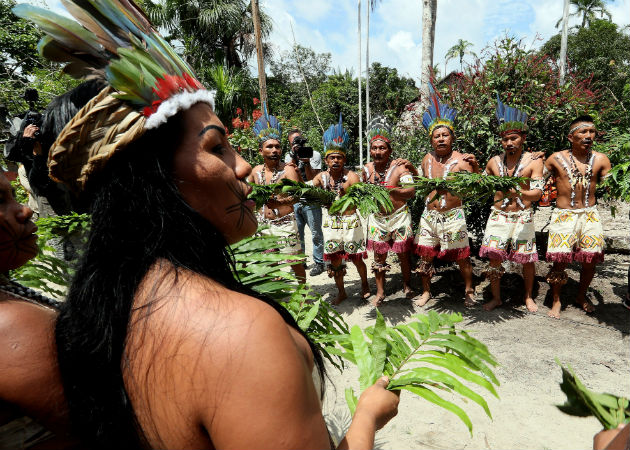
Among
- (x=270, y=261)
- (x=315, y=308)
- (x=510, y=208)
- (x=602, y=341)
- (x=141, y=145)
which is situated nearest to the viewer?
(x=141, y=145)

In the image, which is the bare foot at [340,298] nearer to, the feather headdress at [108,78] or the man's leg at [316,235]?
the man's leg at [316,235]

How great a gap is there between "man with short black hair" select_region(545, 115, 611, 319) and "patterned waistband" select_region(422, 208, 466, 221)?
3.51 ft

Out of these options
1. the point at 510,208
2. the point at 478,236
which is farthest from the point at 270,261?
the point at 478,236

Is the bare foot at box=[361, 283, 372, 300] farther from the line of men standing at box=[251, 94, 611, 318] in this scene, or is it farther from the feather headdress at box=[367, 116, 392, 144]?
the feather headdress at box=[367, 116, 392, 144]

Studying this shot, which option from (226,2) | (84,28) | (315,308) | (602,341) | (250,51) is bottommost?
(602,341)

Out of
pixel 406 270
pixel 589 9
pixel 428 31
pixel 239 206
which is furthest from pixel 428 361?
pixel 589 9

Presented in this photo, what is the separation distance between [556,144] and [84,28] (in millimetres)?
5936

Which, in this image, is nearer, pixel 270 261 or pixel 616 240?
pixel 270 261

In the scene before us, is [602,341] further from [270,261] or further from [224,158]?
[224,158]

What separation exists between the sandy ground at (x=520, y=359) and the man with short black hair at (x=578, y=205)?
1.30 feet

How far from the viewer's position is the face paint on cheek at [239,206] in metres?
0.96

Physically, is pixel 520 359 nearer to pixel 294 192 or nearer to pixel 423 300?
pixel 423 300

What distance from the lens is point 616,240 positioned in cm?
601

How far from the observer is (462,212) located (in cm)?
459
